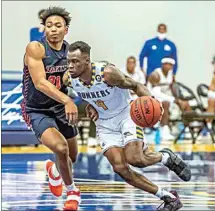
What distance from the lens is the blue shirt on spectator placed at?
13.1 meters

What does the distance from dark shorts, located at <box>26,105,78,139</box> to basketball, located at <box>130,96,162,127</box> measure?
736 mm

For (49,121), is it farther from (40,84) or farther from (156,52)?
(156,52)

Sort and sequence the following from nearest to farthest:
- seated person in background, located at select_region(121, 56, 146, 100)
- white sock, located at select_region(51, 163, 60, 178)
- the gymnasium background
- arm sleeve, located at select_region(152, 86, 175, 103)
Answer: white sock, located at select_region(51, 163, 60, 178)
arm sleeve, located at select_region(152, 86, 175, 103)
seated person in background, located at select_region(121, 56, 146, 100)
the gymnasium background

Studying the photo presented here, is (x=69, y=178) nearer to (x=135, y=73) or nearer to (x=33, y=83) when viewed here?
(x=33, y=83)

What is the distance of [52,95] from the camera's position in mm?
5133

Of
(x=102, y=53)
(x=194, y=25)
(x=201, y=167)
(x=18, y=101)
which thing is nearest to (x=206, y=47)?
(x=194, y=25)

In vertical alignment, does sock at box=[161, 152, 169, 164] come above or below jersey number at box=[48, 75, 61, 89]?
below

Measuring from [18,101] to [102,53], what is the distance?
237 inches

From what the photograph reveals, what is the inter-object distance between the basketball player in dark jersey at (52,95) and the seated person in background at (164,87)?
6.52m

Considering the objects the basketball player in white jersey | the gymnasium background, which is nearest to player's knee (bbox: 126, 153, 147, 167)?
the basketball player in white jersey

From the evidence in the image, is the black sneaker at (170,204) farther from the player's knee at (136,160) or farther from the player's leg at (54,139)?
the player's leg at (54,139)

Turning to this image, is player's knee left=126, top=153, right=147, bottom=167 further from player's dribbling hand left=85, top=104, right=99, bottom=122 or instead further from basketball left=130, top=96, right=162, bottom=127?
player's dribbling hand left=85, top=104, right=99, bottom=122

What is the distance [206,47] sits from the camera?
16.9m

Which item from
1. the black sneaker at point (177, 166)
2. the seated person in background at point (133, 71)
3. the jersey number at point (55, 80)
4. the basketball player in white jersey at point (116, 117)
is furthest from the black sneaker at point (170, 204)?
the seated person in background at point (133, 71)
